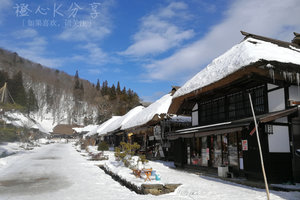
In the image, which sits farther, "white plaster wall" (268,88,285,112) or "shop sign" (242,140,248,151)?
"shop sign" (242,140,248,151)

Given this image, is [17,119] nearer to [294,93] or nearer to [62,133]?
[294,93]

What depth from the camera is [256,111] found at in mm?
11633

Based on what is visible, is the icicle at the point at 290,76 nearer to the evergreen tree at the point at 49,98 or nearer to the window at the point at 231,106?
the window at the point at 231,106

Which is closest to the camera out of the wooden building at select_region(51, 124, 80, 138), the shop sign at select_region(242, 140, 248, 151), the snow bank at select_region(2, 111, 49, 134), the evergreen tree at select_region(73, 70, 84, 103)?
the shop sign at select_region(242, 140, 248, 151)

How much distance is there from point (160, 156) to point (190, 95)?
9.05 m

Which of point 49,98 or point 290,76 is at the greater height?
point 49,98

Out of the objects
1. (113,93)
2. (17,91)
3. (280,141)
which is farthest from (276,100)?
(113,93)

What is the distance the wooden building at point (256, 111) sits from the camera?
33.0 feet

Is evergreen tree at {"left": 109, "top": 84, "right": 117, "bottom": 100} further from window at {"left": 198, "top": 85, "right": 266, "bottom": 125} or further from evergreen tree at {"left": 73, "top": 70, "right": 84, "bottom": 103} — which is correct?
window at {"left": 198, "top": 85, "right": 266, "bottom": 125}

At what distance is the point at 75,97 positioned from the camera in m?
152

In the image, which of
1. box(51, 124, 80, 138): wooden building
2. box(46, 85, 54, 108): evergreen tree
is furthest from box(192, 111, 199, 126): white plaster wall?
box(46, 85, 54, 108): evergreen tree

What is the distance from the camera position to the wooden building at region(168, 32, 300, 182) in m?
10.1

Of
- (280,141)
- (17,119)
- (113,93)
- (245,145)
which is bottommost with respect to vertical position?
(245,145)

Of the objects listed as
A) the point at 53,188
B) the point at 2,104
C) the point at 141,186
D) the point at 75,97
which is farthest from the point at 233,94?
the point at 75,97
